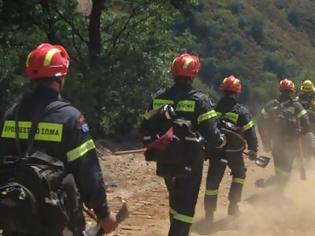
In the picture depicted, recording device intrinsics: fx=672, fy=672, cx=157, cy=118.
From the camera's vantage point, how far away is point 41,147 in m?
4.57

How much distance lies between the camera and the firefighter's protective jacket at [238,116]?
31.4 ft

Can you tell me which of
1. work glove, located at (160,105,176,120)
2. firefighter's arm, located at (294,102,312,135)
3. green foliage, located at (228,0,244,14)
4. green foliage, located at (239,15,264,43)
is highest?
work glove, located at (160,105,176,120)

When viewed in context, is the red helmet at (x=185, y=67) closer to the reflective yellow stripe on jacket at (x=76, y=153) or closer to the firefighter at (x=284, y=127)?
the reflective yellow stripe on jacket at (x=76, y=153)

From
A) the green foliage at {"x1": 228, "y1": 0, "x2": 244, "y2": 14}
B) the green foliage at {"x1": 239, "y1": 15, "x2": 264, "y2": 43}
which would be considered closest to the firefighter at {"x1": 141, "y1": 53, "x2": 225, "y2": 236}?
the green foliage at {"x1": 239, "y1": 15, "x2": 264, "y2": 43}

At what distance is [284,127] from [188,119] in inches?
203

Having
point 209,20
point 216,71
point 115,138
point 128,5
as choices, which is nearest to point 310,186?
point 115,138

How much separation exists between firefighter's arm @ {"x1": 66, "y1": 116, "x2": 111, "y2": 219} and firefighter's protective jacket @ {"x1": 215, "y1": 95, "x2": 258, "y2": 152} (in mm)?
5125

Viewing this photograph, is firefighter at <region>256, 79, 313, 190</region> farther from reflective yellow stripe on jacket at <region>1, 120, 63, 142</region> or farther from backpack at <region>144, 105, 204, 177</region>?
reflective yellow stripe on jacket at <region>1, 120, 63, 142</region>

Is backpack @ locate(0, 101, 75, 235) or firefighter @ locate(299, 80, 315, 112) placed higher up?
backpack @ locate(0, 101, 75, 235)

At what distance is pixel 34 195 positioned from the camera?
4.32 metres

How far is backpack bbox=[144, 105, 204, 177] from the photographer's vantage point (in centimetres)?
671

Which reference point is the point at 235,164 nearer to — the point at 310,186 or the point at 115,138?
the point at 310,186

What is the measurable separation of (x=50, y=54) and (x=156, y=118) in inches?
94.1

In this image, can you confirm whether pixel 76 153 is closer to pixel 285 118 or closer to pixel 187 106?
pixel 187 106
